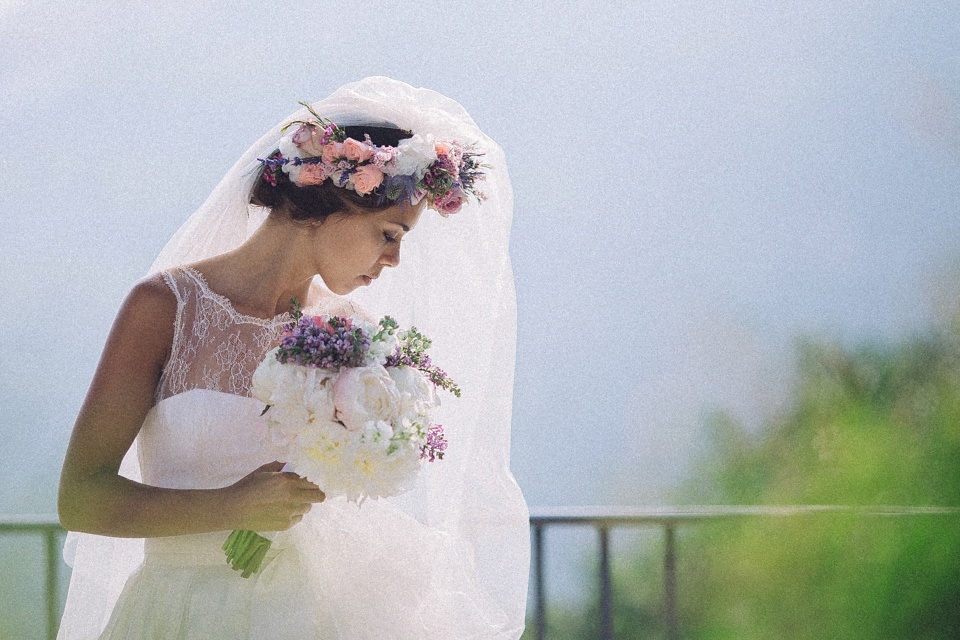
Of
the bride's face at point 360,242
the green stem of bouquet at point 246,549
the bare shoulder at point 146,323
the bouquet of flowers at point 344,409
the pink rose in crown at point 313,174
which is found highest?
the pink rose in crown at point 313,174

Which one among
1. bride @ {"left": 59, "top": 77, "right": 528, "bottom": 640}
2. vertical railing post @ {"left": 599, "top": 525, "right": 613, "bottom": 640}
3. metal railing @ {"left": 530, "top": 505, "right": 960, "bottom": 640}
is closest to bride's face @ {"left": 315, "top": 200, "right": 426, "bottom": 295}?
bride @ {"left": 59, "top": 77, "right": 528, "bottom": 640}

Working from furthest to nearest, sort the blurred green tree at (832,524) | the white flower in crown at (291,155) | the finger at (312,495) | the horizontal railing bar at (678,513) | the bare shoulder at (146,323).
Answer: the blurred green tree at (832,524)
the horizontal railing bar at (678,513)
the white flower in crown at (291,155)
the bare shoulder at (146,323)
the finger at (312,495)

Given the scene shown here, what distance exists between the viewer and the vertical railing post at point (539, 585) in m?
2.82

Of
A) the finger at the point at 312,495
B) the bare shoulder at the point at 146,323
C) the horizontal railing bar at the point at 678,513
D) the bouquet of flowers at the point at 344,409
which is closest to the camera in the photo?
the bouquet of flowers at the point at 344,409

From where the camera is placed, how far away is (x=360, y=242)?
5.38 ft

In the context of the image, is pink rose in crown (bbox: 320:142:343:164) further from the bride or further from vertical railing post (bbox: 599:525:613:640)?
vertical railing post (bbox: 599:525:613:640)

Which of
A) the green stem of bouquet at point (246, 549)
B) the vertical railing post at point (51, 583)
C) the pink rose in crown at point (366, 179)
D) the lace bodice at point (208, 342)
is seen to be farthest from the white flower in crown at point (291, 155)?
the vertical railing post at point (51, 583)

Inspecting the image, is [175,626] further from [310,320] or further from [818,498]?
[818,498]

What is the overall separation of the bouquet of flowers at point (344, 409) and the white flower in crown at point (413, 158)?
35cm

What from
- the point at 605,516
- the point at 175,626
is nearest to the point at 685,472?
the point at 605,516

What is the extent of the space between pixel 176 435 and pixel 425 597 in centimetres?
51

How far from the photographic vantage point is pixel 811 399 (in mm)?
6945

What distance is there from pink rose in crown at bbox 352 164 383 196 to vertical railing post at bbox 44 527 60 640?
73.8 inches

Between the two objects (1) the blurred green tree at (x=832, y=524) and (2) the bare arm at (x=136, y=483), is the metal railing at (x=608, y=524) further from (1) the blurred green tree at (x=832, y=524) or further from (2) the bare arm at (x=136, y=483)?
(2) the bare arm at (x=136, y=483)
